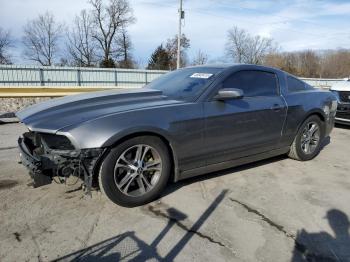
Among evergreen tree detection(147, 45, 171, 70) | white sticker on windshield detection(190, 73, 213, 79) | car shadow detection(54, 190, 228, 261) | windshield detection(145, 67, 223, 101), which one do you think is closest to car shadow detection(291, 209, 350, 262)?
car shadow detection(54, 190, 228, 261)

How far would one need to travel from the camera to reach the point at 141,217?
3.29 metres

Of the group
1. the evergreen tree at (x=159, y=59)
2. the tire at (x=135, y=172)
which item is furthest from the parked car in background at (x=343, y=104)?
the evergreen tree at (x=159, y=59)

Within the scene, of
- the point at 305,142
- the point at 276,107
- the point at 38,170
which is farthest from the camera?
the point at 305,142

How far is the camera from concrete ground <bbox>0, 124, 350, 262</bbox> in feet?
8.89

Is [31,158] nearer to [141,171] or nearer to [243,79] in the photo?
[141,171]

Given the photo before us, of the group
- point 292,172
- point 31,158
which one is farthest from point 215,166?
point 31,158

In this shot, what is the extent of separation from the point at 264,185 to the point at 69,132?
2526 millimetres

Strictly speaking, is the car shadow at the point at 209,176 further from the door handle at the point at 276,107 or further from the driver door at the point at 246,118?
the door handle at the point at 276,107

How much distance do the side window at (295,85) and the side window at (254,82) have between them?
0.36 m

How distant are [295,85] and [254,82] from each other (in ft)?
3.36

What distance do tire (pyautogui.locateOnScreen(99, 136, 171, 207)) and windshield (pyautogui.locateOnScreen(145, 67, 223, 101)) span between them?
2.59 ft

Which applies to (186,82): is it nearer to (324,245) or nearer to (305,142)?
(305,142)

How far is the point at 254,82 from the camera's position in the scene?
14.8 ft

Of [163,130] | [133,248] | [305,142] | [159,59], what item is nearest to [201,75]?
[163,130]
